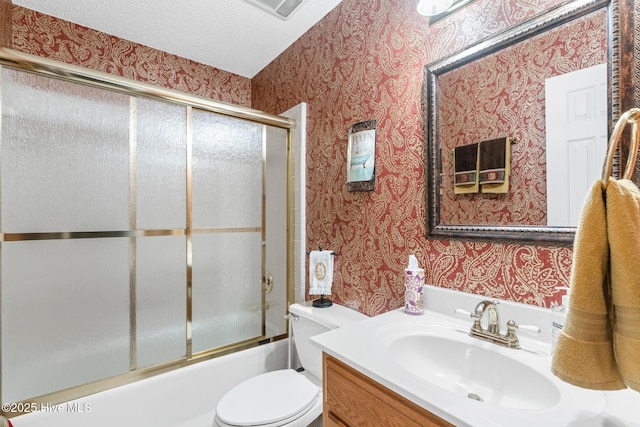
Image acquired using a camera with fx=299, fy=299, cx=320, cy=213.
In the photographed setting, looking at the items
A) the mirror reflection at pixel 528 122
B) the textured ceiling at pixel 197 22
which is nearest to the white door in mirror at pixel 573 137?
the mirror reflection at pixel 528 122

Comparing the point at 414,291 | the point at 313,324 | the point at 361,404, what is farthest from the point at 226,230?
the point at 361,404

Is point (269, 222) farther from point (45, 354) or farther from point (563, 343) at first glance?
point (563, 343)

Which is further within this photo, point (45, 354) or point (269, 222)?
point (269, 222)

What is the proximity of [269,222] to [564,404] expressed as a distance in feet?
5.14

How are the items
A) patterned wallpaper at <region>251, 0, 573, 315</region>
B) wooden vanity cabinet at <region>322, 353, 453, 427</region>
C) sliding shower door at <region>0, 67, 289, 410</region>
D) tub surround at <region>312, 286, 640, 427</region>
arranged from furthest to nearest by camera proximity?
sliding shower door at <region>0, 67, 289, 410</region>
patterned wallpaper at <region>251, 0, 573, 315</region>
wooden vanity cabinet at <region>322, 353, 453, 427</region>
tub surround at <region>312, 286, 640, 427</region>

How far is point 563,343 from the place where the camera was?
49 centimetres

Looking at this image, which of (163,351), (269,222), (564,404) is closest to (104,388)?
(163,351)

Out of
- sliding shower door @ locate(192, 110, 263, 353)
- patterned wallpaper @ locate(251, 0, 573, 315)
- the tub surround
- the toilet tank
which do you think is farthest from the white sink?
sliding shower door @ locate(192, 110, 263, 353)

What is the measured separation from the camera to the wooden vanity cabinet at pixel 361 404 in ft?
2.10

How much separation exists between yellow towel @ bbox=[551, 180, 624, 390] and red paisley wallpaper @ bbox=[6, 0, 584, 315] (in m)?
0.42

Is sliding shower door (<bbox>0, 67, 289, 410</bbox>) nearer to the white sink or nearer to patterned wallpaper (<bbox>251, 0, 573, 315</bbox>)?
patterned wallpaper (<bbox>251, 0, 573, 315</bbox>)

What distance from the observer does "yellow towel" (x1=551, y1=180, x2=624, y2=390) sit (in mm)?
468

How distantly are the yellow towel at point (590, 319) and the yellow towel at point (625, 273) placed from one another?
0.01m

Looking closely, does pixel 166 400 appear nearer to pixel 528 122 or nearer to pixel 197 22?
pixel 528 122
